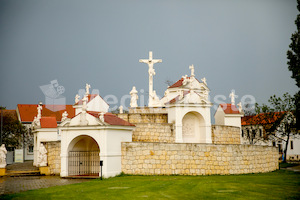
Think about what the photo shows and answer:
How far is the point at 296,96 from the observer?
28.5 m

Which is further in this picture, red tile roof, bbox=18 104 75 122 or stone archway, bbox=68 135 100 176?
red tile roof, bbox=18 104 75 122

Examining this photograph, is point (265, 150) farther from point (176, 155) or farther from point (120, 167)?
point (120, 167)

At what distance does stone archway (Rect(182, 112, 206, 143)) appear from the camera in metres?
32.1

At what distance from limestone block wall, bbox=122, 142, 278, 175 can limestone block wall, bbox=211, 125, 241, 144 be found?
168 inches

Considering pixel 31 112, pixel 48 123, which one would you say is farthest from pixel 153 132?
pixel 31 112

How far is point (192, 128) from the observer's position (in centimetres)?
3228

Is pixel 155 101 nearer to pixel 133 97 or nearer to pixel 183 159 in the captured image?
pixel 133 97

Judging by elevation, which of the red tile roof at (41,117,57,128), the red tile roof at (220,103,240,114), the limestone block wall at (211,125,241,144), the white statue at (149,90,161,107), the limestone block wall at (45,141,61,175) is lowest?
the limestone block wall at (45,141,61,175)

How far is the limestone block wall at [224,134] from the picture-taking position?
108ft

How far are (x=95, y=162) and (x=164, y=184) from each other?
9.27 m

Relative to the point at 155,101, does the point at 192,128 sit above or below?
below

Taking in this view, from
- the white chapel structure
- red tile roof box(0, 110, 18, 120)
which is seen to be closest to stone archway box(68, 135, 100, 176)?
the white chapel structure

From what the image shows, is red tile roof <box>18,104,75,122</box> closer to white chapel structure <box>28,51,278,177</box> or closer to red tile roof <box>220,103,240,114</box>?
white chapel structure <box>28,51,278,177</box>

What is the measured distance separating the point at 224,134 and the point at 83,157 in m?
12.4
